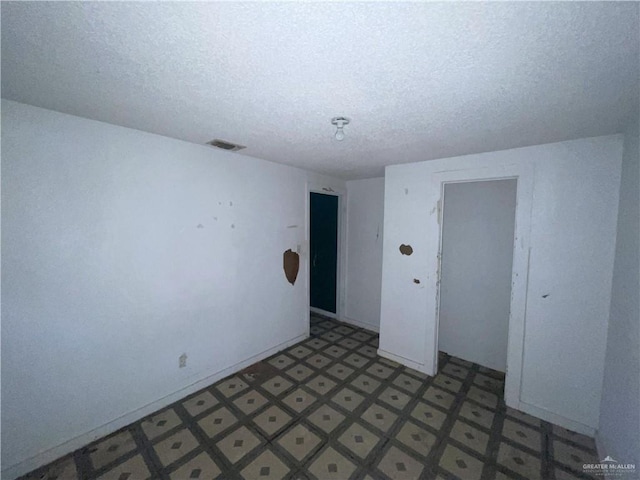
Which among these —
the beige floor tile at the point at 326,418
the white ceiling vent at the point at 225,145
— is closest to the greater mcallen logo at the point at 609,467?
the beige floor tile at the point at 326,418

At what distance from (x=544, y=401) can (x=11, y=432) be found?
3866mm

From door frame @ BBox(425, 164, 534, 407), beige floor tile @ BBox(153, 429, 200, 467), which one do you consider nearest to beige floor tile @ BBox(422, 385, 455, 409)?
door frame @ BBox(425, 164, 534, 407)

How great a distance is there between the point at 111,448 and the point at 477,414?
2.89m

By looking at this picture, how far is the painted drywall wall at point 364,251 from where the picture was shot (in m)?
3.90

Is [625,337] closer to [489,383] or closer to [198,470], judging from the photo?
[489,383]

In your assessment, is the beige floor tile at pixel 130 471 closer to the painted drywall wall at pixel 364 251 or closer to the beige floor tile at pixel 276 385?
the beige floor tile at pixel 276 385

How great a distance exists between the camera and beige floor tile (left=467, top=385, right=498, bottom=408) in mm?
2385

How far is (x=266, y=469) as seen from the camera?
1.70 metres

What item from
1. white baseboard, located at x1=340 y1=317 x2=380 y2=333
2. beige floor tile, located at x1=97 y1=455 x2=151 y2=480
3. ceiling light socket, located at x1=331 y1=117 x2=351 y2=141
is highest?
ceiling light socket, located at x1=331 y1=117 x2=351 y2=141

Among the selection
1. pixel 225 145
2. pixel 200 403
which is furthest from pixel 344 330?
pixel 225 145

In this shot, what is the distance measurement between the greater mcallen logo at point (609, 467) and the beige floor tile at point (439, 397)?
88 cm

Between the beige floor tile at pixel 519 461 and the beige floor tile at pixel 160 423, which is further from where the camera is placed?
the beige floor tile at pixel 160 423

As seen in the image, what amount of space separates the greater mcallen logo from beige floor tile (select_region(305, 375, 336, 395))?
1883 mm

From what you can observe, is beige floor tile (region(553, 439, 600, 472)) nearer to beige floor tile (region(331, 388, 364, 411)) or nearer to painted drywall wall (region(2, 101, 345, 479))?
beige floor tile (region(331, 388, 364, 411))
